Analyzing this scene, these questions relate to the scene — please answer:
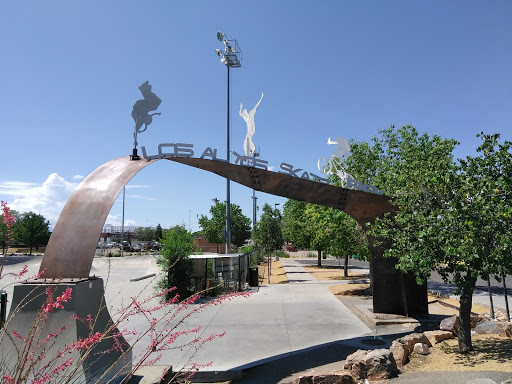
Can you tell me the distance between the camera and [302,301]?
15.7 meters

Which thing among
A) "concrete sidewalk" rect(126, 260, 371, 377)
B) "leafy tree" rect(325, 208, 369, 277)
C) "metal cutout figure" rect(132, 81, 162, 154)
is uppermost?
"metal cutout figure" rect(132, 81, 162, 154)

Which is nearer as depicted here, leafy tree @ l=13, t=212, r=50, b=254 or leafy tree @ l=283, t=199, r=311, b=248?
leafy tree @ l=283, t=199, r=311, b=248

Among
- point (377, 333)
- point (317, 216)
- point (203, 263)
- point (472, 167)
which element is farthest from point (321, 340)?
point (317, 216)

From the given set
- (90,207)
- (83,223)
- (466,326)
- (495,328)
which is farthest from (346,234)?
(83,223)

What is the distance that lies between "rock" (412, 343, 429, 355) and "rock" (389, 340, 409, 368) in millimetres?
367

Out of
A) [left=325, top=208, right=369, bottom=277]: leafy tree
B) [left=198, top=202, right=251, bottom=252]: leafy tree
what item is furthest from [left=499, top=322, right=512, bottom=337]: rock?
[left=198, top=202, right=251, bottom=252]: leafy tree

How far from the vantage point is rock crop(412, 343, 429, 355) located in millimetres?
7867

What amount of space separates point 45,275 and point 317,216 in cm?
1624

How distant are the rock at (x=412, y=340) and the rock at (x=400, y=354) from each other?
0.19m

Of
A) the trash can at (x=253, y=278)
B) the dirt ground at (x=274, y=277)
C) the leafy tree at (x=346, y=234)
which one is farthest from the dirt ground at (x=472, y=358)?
the dirt ground at (x=274, y=277)

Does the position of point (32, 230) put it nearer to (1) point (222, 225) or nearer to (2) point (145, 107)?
(1) point (222, 225)

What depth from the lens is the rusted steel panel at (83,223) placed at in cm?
578

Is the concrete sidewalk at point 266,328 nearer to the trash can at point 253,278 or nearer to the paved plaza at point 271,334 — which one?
the paved plaza at point 271,334

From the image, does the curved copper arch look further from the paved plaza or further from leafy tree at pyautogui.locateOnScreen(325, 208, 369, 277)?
leafy tree at pyautogui.locateOnScreen(325, 208, 369, 277)
